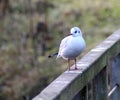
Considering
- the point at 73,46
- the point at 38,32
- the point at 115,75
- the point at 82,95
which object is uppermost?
the point at 73,46

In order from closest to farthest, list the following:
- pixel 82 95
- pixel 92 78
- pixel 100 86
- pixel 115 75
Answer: pixel 82 95, pixel 92 78, pixel 100 86, pixel 115 75

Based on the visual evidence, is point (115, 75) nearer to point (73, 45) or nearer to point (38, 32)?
point (73, 45)

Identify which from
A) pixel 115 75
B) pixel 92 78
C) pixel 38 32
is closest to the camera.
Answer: pixel 92 78

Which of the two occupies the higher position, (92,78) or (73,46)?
(73,46)

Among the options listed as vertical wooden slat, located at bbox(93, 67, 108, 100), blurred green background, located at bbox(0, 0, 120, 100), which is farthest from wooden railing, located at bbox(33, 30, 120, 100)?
blurred green background, located at bbox(0, 0, 120, 100)

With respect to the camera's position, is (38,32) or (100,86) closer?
(100,86)

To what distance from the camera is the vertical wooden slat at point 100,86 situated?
134 inches

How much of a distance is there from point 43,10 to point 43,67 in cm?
268

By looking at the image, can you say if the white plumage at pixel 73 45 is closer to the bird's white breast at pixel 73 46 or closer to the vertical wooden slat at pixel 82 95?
the bird's white breast at pixel 73 46

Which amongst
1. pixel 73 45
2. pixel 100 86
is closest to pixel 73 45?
pixel 73 45

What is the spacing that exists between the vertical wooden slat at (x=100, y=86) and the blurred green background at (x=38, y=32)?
7.22 metres

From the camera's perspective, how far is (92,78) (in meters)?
3.24

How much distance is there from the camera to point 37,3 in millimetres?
14055

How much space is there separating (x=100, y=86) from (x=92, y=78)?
19 centimetres
